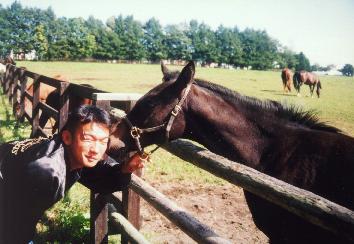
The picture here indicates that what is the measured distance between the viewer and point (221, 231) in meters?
4.59

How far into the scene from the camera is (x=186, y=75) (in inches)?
120

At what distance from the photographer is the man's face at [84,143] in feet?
7.47

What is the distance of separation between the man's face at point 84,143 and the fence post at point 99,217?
4.88ft

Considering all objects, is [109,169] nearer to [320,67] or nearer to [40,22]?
[40,22]

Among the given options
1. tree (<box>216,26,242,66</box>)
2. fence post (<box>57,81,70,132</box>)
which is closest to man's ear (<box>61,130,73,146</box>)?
fence post (<box>57,81,70,132</box>)

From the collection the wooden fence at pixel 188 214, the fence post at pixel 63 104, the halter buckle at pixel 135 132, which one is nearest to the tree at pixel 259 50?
the fence post at pixel 63 104

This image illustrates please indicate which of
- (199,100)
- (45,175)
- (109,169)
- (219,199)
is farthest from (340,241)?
(219,199)

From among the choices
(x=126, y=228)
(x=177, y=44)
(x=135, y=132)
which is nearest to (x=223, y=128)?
(x=135, y=132)

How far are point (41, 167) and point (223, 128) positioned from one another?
1.68 m

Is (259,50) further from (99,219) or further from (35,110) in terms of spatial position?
(99,219)

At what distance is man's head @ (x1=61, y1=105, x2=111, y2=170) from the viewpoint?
2277 mm

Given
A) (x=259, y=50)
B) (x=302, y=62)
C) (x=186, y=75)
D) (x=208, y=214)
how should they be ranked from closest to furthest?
(x=186, y=75) < (x=208, y=214) < (x=259, y=50) < (x=302, y=62)

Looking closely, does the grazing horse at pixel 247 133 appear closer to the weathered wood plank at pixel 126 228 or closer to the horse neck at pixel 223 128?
the horse neck at pixel 223 128

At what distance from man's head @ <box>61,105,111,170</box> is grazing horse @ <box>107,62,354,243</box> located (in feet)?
2.35
